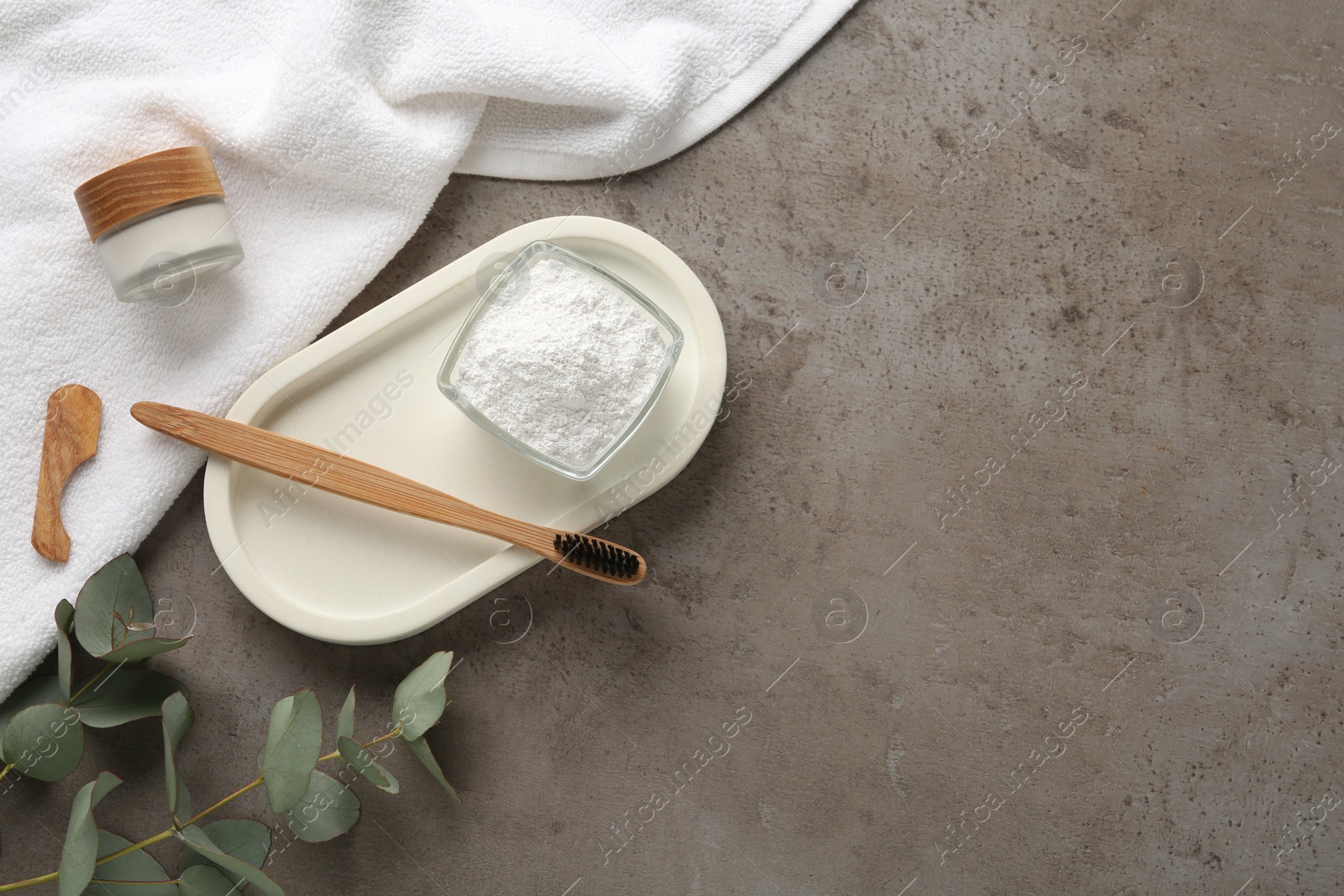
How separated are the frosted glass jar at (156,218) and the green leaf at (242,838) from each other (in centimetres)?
51

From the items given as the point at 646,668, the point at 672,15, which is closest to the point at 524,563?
the point at 646,668

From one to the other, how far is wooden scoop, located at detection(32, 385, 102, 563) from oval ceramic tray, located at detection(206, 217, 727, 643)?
0.16m

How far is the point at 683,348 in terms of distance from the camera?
774 millimetres

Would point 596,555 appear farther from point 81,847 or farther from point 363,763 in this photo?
point 81,847

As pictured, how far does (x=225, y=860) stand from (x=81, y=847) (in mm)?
122

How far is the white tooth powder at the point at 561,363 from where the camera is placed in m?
0.67

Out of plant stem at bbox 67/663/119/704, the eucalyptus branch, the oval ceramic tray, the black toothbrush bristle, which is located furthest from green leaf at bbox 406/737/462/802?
plant stem at bbox 67/663/119/704

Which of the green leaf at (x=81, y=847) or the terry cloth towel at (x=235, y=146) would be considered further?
the terry cloth towel at (x=235, y=146)

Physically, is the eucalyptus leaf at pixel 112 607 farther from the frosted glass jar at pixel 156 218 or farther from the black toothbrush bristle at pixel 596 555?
the black toothbrush bristle at pixel 596 555

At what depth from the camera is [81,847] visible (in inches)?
24.5

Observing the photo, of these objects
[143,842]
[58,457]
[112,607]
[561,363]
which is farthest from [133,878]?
[561,363]

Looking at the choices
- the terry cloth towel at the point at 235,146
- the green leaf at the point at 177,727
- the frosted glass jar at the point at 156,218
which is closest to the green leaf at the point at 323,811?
the green leaf at the point at 177,727

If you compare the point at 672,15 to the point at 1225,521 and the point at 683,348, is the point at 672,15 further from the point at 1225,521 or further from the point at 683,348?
the point at 1225,521

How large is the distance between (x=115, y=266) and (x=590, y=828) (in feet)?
2.37
